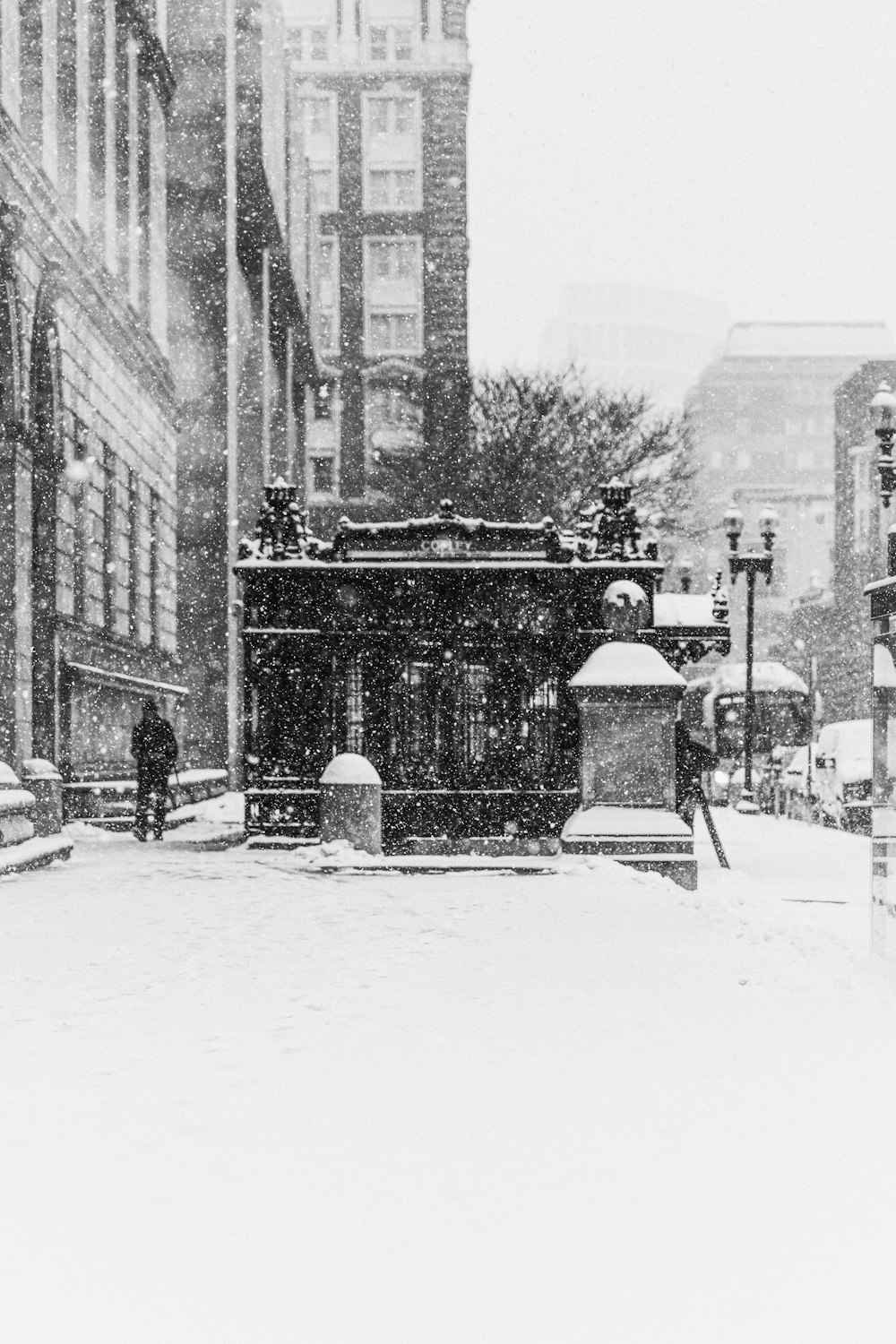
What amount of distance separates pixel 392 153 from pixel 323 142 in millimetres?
3232

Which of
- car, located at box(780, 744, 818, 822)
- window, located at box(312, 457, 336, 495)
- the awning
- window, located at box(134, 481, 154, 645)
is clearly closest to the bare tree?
car, located at box(780, 744, 818, 822)

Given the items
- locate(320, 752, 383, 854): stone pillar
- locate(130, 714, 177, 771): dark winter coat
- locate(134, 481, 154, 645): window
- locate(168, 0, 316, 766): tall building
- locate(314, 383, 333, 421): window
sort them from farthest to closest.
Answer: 1. locate(314, 383, 333, 421): window
2. locate(168, 0, 316, 766): tall building
3. locate(134, 481, 154, 645): window
4. locate(130, 714, 177, 771): dark winter coat
5. locate(320, 752, 383, 854): stone pillar

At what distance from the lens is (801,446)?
128m

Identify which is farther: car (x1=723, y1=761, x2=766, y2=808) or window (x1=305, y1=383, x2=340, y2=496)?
window (x1=305, y1=383, x2=340, y2=496)

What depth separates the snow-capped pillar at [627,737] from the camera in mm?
14609

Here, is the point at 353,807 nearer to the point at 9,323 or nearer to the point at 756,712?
the point at 9,323

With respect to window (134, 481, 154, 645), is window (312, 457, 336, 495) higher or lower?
higher

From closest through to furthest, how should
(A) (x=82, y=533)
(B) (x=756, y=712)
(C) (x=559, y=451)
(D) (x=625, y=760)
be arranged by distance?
(D) (x=625, y=760), (A) (x=82, y=533), (B) (x=756, y=712), (C) (x=559, y=451)

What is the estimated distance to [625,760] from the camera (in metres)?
14.6

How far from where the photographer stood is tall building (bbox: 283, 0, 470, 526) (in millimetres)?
63062

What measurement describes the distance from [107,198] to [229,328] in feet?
28.9

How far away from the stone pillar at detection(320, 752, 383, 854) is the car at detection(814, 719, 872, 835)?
477 inches

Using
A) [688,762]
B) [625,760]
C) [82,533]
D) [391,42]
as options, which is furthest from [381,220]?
[625,760]

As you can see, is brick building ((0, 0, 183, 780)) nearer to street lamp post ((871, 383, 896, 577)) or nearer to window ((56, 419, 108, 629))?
window ((56, 419, 108, 629))
